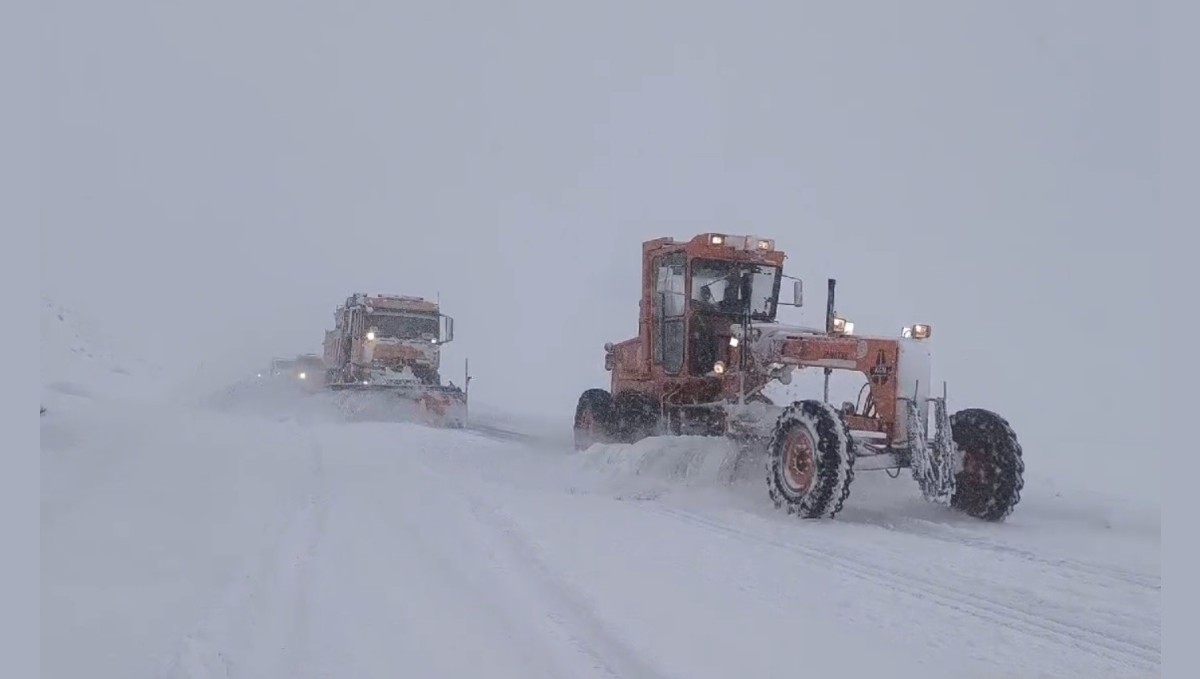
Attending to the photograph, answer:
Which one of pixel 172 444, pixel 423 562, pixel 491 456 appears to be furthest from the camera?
pixel 491 456

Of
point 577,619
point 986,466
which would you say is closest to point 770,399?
point 986,466

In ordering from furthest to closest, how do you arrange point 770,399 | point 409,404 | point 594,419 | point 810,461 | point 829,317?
point 409,404, point 594,419, point 770,399, point 829,317, point 810,461

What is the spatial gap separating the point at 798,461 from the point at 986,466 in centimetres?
169

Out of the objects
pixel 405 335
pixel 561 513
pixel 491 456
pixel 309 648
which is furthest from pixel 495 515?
pixel 405 335

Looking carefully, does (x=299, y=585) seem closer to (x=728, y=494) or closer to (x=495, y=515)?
(x=495, y=515)

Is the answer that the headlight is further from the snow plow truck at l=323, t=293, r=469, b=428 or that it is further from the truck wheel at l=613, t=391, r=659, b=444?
the snow plow truck at l=323, t=293, r=469, b=428

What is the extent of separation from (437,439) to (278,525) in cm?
819

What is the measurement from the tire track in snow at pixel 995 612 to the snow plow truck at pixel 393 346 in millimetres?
14199

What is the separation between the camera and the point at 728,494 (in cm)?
898

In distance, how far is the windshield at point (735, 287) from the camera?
433 inches

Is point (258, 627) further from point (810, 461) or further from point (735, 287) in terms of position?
point (735, 287)

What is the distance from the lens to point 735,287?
1111 centimetres

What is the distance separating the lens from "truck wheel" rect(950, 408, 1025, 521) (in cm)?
787

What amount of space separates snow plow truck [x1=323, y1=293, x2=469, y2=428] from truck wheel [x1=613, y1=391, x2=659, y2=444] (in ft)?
25.4
